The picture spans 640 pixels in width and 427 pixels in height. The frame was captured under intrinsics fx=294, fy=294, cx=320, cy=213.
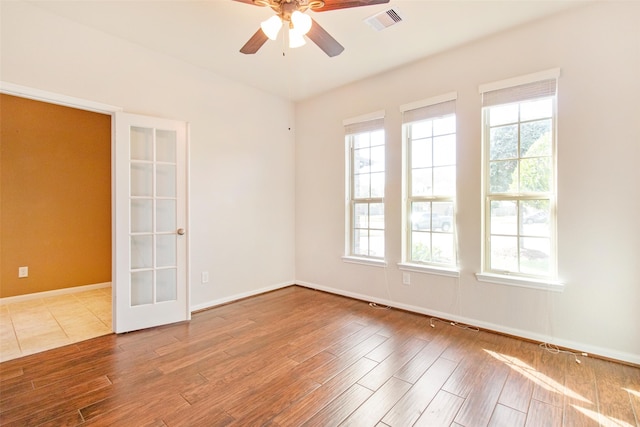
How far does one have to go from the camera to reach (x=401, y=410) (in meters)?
1.81

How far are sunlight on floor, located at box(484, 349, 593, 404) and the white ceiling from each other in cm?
296

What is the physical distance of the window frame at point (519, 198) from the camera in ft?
8.70

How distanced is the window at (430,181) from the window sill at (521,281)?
1.15ft

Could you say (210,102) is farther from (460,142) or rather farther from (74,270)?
(74,270)

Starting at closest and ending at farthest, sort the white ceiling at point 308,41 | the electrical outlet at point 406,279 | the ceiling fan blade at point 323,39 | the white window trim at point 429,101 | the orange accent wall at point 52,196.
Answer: the ceiling fan blade at point 323,39 → the white ceiling at point 308,41 → the white window trim at point 429,101 → the electrical outlet at point 406,279 → the orange accent wall at point 52,196

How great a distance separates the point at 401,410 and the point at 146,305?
2.66m

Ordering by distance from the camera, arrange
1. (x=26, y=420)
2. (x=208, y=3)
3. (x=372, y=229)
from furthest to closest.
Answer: (x=372, y=229)
(x=208, y=3)
(x=26, y=420)

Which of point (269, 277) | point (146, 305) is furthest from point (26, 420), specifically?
point (269, 277)

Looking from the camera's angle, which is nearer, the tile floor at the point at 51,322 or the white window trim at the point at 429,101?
the tile floor at the point at 51,322

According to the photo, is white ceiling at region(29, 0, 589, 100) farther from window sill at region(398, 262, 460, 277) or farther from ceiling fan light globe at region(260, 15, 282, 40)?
window sill at region(398, 262, 460, 277)

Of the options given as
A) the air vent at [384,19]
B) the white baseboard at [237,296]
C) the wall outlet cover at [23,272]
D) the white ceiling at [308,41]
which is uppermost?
the white ceiling at [308,41]

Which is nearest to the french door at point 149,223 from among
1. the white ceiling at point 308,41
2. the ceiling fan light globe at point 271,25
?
the white ceiling at point 308,41

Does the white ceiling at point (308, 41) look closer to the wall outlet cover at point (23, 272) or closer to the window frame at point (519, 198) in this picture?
the window frame at point (519, 198)

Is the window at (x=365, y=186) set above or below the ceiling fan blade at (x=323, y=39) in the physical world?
below
